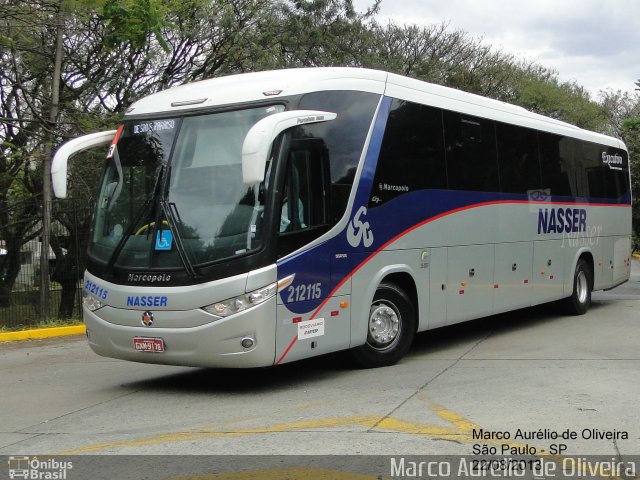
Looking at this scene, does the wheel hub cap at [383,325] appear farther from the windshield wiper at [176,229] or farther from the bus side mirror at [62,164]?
the bus side mirror at [62,164]

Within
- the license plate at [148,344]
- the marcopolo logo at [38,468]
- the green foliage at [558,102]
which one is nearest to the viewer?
the marcopolo logo at [38,468]

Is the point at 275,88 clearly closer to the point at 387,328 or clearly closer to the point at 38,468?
the point at 387,328

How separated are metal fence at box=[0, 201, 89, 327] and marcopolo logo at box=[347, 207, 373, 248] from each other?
8613mm

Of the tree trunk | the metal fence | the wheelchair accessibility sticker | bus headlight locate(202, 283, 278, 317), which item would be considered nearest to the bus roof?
the wheelchair accessibility sticker

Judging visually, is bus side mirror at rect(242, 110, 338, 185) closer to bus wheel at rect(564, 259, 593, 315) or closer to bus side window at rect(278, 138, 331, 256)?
bus side window at rect(278, 138, 331, 256)

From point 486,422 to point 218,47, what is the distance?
1782cm

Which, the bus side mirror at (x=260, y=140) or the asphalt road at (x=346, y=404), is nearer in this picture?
the asphalt road at (x=346, y=404)

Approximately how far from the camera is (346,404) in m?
7.20

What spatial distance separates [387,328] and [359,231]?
1389 millimetres

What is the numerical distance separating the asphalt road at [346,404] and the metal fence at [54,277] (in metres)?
4.45

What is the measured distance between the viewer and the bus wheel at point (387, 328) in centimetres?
908

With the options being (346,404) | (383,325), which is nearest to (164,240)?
(346,404)

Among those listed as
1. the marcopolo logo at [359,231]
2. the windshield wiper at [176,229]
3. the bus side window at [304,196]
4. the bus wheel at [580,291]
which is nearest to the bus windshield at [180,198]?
the windshield wiper at [176,229]

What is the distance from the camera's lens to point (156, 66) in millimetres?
22031
